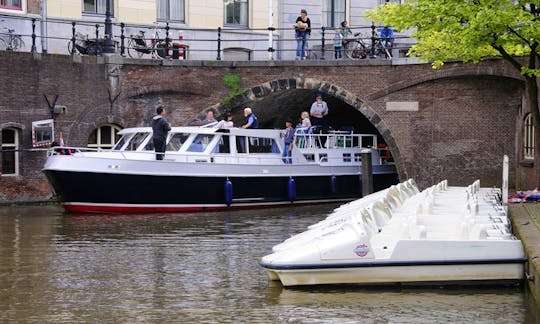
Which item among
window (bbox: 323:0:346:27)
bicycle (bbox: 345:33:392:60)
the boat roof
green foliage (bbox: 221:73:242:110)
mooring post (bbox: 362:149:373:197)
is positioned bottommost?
mooring post (bbox: 362:149:373:197)

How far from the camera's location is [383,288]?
10250 mm

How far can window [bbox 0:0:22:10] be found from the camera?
24391 mm

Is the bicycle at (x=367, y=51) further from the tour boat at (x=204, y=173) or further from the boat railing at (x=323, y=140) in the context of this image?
the tour boat at (x=204, y=173)

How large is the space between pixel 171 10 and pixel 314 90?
17.7ft

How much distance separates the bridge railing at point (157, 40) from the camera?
2402 centimetres

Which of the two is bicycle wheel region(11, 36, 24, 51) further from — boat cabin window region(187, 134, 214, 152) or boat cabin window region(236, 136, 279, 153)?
boat cabin window region(236, 136, 279, 153)

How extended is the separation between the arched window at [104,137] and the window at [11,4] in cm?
380

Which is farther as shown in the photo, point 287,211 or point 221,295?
point 287,211

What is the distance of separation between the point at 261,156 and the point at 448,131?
461 centimetres

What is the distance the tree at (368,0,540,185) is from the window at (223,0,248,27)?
38.8 ft

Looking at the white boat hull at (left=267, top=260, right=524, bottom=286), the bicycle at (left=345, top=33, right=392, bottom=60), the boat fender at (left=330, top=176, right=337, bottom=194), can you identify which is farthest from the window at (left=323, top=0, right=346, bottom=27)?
the white boat hull at (left=267, top=260, right=524, bottom=286)

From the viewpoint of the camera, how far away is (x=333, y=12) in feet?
103

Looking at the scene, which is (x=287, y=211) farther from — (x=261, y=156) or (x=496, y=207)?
(x=496, y=207)

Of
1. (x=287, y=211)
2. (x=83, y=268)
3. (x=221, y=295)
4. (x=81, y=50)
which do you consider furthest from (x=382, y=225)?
(x=81, y=50)
